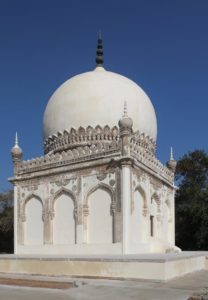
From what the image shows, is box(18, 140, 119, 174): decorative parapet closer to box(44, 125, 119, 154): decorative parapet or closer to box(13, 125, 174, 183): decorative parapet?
box(13, 125, 174, 183): decorative parapet

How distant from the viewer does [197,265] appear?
15.1 metres

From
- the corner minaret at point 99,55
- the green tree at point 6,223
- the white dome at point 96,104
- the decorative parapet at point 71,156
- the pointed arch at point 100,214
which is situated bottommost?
the green tree at point 6,223

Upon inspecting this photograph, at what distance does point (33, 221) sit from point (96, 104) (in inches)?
222

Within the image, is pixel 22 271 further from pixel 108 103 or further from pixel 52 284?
pixel 108 103

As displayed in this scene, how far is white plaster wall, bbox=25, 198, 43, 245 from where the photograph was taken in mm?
16953

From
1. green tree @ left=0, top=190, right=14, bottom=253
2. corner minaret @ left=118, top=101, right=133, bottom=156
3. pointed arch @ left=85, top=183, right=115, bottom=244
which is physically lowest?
green tree @ left=0, top=190, right=14, bottom=253

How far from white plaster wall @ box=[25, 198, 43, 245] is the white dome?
3.40 m

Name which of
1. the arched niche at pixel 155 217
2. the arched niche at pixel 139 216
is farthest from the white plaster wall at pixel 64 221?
the arched niche at pixel 155 217

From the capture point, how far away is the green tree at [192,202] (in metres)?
24.2

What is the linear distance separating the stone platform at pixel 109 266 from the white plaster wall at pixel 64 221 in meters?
2.08

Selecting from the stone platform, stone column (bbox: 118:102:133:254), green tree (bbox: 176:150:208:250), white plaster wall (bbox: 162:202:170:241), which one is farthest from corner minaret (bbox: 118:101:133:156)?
green tree (bbox: 176:150:208:250)

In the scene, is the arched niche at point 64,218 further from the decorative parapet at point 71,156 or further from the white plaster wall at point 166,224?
the white plaster wall at point 166,224

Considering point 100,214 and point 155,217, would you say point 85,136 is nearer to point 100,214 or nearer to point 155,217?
point 100,214

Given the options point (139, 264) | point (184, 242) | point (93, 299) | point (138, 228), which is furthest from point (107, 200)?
point (184, 242)
